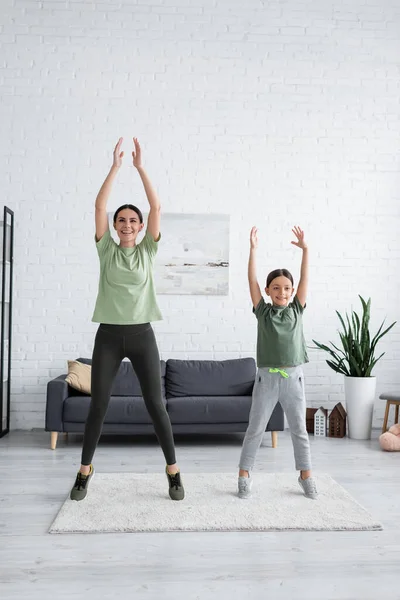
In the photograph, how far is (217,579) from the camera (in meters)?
2.27

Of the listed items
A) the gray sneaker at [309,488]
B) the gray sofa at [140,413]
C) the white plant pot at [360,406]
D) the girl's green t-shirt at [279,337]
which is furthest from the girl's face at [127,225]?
the white plant pot at [360,406]

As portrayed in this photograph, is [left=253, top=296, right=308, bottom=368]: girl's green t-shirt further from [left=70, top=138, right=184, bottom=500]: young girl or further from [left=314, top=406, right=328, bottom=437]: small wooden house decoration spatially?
[left=314, top=406, right=328, bottom=437]: small wooden house decoration

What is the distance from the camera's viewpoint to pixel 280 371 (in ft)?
10.5

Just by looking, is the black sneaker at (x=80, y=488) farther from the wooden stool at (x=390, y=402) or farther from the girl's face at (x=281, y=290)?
the wooden stool at (x=390, y=402)

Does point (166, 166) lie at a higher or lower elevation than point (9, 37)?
lower

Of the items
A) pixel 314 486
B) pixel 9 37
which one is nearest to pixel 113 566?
pixel 314 486

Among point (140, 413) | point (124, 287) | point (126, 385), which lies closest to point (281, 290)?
point (124, 287)

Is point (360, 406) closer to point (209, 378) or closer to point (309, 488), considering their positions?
point (209, 378)

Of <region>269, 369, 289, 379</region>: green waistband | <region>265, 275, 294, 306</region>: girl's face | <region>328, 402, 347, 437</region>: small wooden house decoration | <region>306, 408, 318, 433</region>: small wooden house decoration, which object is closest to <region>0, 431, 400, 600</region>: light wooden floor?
<region>269, 369, 289, 379</region>: green waistband

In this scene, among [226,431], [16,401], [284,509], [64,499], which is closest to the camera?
[284,509]

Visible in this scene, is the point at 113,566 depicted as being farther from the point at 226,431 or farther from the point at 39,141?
the point at 39,141

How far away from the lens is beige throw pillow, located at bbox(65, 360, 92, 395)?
4.78 m

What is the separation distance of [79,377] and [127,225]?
198 centimetres

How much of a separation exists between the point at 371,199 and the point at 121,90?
236 centimetres
